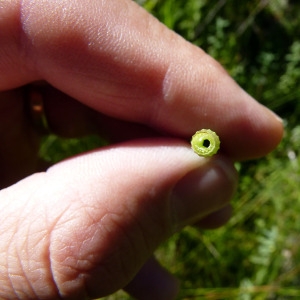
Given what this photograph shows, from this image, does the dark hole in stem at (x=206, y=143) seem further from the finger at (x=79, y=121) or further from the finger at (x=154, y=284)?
the finger at (x=154, y=284)

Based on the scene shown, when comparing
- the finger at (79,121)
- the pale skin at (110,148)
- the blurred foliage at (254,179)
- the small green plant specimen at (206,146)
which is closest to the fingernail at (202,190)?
the pale skin at (110,148)

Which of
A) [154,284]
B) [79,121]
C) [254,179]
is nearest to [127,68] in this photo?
[79,121]

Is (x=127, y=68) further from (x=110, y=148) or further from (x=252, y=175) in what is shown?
(x=252, y=175)

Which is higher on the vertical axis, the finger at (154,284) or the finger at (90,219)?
the finger at (90,219)

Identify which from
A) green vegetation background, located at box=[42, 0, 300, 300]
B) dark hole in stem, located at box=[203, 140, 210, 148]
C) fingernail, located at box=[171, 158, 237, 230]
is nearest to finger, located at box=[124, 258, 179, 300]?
green vegetation background, located at box=[42, 0, 300, 300]

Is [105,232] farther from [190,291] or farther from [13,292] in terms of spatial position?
[190,291]

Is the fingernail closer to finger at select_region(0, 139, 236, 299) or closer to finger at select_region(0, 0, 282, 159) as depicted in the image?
finger at select_region(0, 139, 236, 299)
